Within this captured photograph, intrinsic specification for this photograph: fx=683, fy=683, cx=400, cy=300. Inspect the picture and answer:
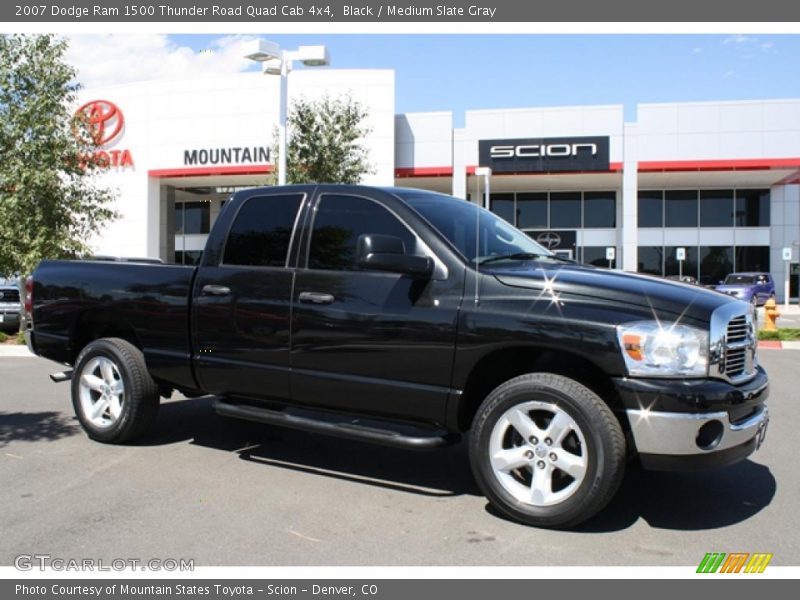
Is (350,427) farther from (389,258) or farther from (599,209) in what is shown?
(599,209)

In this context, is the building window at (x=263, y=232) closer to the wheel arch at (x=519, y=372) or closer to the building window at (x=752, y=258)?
the wheel arch at (x=519, y=372)

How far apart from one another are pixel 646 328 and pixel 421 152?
2625 cm

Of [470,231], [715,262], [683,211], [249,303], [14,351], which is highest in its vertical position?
[683,211]

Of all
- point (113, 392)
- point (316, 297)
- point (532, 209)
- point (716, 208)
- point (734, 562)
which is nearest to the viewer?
point (734, 562)

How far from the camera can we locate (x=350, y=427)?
14.4ft

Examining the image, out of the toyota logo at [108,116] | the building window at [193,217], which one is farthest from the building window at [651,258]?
the toyota logo at [108,116]

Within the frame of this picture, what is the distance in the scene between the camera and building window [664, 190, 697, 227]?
108 ft

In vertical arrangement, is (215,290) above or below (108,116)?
below

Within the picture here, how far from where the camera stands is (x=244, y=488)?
4598 millimetres

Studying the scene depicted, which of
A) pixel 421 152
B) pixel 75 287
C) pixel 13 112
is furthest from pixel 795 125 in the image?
pixel 75 287

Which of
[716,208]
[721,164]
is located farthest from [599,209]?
[721,164]

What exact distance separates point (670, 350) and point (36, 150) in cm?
1436

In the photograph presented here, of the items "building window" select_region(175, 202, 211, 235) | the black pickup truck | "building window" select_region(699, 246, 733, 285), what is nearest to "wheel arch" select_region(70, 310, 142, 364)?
the black pickup truck

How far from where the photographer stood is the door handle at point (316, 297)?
15.0 feet
